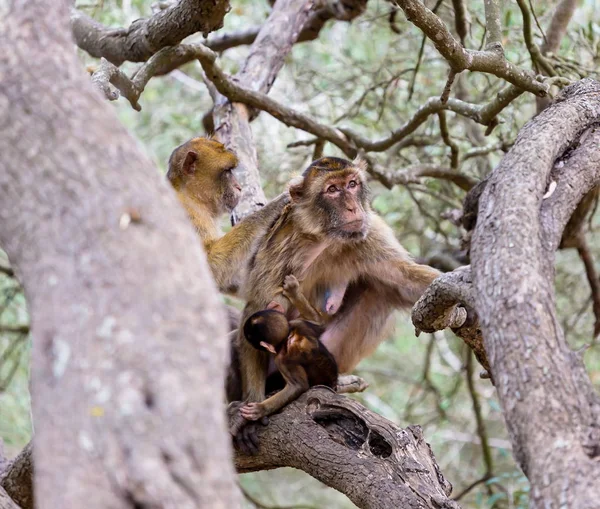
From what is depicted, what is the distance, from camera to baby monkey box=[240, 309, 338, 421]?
14.8 feet

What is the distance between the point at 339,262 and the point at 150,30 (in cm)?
197

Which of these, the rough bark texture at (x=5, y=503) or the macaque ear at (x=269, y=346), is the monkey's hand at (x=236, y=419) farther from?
the rough bark texture at (x=5, y=503)

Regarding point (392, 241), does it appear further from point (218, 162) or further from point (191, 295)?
point (191, 295)

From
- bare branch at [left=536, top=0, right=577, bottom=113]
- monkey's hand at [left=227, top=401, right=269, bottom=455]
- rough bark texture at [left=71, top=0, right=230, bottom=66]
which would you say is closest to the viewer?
monkey's hand at [left=227, top=401, right=269, bottom=455]

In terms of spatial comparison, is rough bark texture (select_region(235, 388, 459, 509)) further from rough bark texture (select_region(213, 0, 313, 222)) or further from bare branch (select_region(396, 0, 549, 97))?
rough bark texture (select_region(213, 0, 313, 222))

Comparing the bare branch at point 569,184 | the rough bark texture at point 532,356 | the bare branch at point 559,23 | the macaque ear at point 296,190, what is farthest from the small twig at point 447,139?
the rough bark texture at point 532,356

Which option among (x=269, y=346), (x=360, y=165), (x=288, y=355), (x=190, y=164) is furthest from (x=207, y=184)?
(x=288, y=355)

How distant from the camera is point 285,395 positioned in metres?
4.50

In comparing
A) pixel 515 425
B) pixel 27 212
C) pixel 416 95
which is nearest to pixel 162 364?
pixel 27 212

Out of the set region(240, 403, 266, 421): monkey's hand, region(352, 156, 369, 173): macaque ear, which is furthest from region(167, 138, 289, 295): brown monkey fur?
region(240, 403, 266, 421): monkey's hand

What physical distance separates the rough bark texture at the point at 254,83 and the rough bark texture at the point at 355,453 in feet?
6.74

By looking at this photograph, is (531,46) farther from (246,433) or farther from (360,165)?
(246,433)

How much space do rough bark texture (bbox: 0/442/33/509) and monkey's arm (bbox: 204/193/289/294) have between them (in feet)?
5.23

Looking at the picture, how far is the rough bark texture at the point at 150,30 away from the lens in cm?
477
